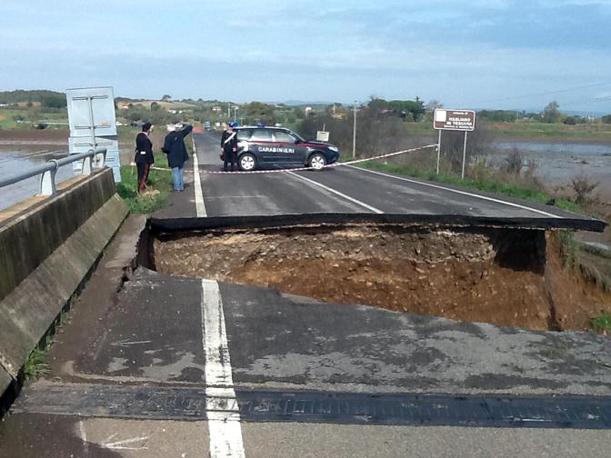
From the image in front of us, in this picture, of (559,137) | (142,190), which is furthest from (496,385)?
(559,137)

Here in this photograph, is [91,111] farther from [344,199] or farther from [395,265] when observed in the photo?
[395,265]

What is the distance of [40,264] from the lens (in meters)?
6.46

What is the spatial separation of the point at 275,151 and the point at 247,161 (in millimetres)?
1150

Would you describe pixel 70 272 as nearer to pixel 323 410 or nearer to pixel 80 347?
pixel 80 347

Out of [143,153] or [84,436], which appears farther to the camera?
[143,153]

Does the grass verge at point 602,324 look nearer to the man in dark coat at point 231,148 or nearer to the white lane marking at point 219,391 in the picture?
the white lane marking at point 219,391

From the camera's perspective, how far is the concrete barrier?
499 centimetres

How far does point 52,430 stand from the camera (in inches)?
168

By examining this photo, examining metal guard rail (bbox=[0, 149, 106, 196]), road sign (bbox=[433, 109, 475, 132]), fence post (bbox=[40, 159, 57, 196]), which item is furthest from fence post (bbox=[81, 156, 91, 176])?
road sign (bbox=[433, 109, 475, 132])

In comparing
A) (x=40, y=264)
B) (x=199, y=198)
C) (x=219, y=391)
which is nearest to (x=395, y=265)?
(x=199, y=198)

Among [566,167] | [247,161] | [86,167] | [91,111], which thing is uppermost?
[91,111]

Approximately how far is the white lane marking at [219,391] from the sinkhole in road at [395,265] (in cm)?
505

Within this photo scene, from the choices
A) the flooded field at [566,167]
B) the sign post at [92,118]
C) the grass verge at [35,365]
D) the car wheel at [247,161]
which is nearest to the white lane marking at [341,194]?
the car wheel at [247,161]

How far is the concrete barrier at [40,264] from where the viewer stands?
4.99m
